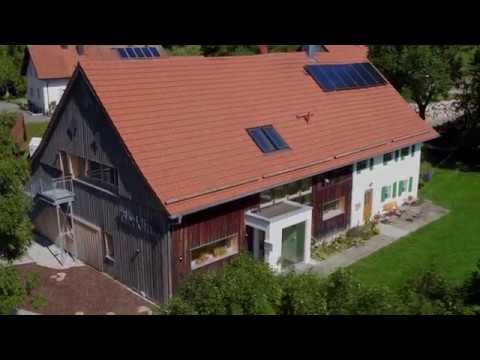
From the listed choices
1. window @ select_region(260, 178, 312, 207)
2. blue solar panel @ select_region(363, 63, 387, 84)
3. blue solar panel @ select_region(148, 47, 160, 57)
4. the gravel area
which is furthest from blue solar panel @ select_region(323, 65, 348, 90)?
blue solar panel @ select_region(148, 47, 160, 57)

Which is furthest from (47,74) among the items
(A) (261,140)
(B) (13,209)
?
(B) (13,209)

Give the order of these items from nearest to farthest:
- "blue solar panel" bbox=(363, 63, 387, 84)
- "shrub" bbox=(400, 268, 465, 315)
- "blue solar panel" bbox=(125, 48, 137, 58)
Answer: "shrub" bbox=(400, 268, 465, 315), "blue solar panel" bbox=(363, 63, 387, 84), "blue solar panel" bbox=(125, 48, 137, 58)

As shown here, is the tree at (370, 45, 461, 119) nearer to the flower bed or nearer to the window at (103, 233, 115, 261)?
the flower bed

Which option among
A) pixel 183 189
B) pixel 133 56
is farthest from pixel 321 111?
pixel 133 56

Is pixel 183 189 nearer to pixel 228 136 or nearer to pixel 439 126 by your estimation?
pixel 228 136

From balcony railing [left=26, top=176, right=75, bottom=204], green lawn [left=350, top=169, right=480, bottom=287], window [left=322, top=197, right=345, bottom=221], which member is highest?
balcony railing [left=26, top=176, right=75, bottom=204]

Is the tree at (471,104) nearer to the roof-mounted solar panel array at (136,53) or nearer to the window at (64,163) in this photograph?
the window at (64,163)

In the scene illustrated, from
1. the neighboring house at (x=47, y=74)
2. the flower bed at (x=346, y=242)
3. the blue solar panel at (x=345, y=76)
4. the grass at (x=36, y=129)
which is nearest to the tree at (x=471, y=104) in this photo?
the blue solar panel at (x=345, y=76)
